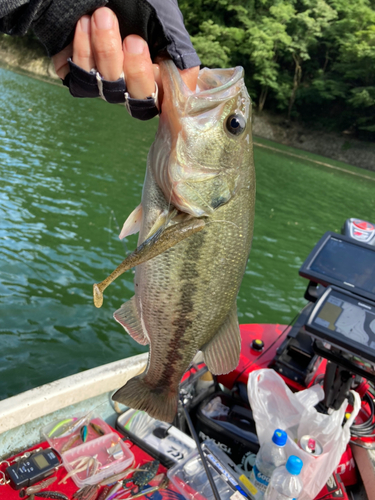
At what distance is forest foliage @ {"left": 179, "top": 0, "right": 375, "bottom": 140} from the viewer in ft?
131

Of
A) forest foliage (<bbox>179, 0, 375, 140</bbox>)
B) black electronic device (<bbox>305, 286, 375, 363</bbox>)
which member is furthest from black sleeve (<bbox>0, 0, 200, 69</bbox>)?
forest foliage (<bbox>179, 0, 375, 140</bbox>)

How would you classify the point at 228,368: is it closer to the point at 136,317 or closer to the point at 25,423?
the point at 136,317

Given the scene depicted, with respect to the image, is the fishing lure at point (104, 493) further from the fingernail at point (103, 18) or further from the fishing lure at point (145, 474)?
the fingernail at point (103, 18)

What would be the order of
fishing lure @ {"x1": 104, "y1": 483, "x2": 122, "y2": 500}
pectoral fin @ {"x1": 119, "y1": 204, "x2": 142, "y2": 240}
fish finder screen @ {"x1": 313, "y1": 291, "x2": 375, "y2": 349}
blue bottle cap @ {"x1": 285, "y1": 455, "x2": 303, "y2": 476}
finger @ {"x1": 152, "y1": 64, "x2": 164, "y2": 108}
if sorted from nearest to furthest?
finger @ {"x1": 152, "y1": 64, "x2": 164, "y2": 108}, pectoral fin @ {"x1": 119, "y1": 204, "x2": 142, "y2": 240}, blue bottle cap @ {"x1": 285, "y1": 455, "x2": 303, "y2": 476}, fish finder screen @ {"x1": 313, "y1": 291, "x2": 375, "y2": 349}, fishing lure @ {"x1": 104, "y1": 483, "x2": 122, "y2": 500}

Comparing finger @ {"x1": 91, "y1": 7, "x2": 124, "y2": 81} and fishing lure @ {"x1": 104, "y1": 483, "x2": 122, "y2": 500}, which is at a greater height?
finger @ {"x1": 91, "y1": 7, "x2": 124, "y2": 81}

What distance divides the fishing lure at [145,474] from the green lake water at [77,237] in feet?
7.80

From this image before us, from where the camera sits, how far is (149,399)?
81.7 inches

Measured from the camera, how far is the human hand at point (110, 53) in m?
1.25

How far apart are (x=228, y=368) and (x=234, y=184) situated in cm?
88

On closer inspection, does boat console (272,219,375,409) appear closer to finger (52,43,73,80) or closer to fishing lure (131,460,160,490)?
fishing lure (131,460,160,490)

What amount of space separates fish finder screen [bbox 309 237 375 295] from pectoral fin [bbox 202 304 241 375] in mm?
1466

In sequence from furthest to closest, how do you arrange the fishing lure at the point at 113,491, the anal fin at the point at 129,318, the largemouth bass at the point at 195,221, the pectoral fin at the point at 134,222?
the fishing lure at the point at 113,491, the anal fin at the point at 129,318, the pectoral fin at the point at 134,222, the largemouth bass at the point at 195,221

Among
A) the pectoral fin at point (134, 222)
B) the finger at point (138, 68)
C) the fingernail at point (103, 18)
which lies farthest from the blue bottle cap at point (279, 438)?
the fingernail at point (103, 18)

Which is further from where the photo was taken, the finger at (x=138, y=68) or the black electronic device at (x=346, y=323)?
the black electronic device at (x=346, y=323)
